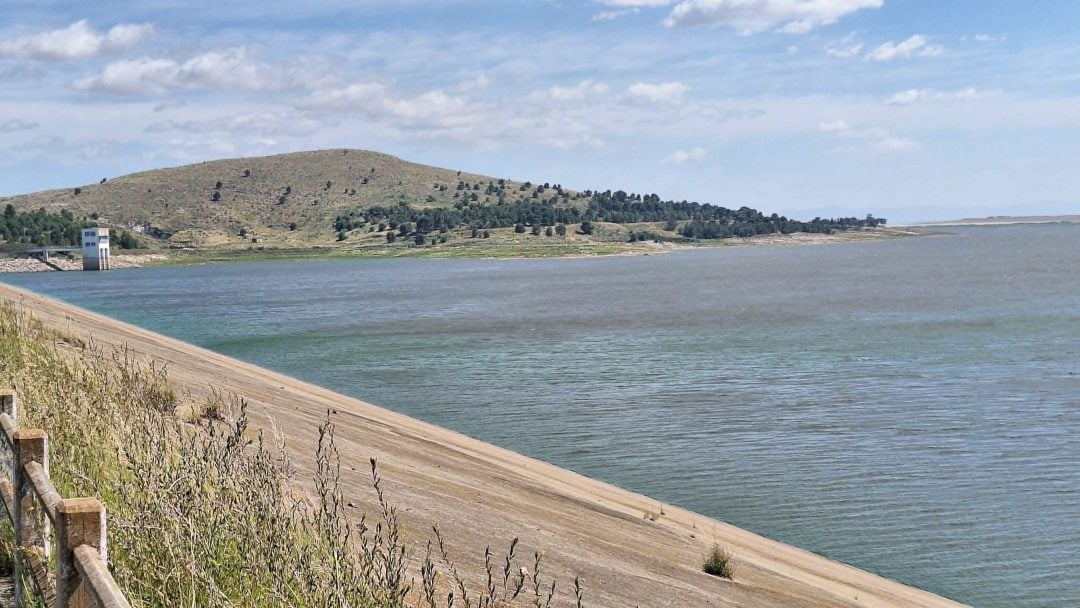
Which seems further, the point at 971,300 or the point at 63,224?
the point at 63,224

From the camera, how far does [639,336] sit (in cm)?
5131

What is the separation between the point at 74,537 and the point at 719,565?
9659mm

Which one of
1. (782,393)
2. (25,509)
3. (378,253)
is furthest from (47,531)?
(378,253)

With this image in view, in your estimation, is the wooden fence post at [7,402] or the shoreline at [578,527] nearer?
the wooden fence post at [7,402]

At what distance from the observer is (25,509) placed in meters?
6.42

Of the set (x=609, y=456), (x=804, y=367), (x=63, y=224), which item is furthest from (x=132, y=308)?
(x=63, y=224)

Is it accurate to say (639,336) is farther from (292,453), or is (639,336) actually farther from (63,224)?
(63,224)

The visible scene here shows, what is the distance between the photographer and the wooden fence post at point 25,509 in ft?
20.2

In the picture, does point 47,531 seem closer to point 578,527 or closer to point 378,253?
point 578,527

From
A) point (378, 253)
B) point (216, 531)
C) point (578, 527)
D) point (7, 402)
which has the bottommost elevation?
point (378, 253)

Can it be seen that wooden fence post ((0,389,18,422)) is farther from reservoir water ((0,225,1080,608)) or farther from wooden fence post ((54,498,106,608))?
reservoir water ((0,225,1080,608))

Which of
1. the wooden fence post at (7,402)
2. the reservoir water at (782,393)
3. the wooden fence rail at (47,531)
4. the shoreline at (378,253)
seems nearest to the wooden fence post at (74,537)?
the wooden fence rail at (47,531)

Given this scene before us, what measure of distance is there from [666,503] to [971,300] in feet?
189

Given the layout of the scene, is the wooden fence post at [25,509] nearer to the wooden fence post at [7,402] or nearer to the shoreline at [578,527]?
the wooden fence post at [7,402]
